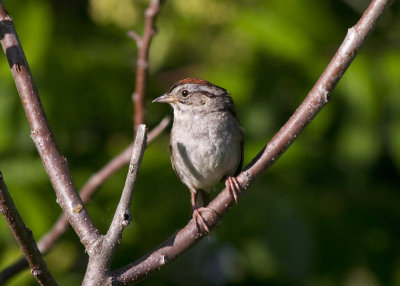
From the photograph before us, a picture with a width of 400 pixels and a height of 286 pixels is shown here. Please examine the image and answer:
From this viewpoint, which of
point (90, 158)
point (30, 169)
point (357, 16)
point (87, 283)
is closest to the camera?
point (87, 283)

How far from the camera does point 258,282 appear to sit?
512cm

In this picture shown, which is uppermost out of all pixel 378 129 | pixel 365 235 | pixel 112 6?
pixel 112 6

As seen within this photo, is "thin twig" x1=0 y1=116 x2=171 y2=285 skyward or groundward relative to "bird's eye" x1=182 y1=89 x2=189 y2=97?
groundward

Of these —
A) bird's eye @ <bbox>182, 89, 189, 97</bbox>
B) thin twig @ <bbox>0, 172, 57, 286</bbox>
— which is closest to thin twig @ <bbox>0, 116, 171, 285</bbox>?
thin twig @ <bbox>0, 172, 57, 286</bbox>

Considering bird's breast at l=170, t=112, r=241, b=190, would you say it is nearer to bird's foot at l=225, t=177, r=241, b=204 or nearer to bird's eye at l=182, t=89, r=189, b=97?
bird's eye at l=182, t=89, r=189, b=97

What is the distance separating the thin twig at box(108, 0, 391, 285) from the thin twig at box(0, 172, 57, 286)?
0.26 metres

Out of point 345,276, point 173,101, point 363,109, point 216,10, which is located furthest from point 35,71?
point 345,276

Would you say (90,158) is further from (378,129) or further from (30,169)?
(378,129)

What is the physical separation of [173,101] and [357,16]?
1.56 metres

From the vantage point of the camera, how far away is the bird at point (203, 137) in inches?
170

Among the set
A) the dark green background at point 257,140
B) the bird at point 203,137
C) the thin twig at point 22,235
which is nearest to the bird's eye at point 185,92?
the bird at point 203,137

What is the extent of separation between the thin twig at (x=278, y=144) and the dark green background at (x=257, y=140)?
1.40 metres

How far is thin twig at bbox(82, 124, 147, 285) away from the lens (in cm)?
244

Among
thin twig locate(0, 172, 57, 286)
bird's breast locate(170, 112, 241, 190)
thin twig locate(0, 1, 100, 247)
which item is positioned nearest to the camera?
thin twig locate(0, 172, 57, 286)
